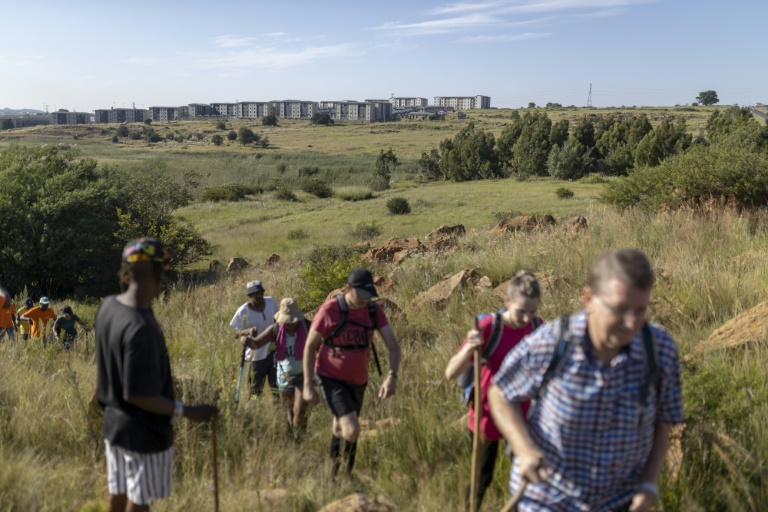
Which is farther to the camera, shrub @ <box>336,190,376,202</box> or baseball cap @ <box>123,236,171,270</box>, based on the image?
shrub @ <box>336,190,376,202</box>

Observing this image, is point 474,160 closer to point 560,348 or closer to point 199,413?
point 199,413

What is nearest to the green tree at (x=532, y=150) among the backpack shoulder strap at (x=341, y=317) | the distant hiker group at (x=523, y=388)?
the backpack shoulder strap at (x=341, y=317)

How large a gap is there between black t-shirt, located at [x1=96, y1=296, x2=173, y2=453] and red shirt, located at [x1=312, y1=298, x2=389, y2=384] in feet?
Answer: 4.68

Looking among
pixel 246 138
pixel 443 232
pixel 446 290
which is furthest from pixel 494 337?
pixel 246 138

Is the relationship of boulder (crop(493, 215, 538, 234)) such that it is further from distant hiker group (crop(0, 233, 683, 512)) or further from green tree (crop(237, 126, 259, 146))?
green tree (crop(237, 126, 259, 146))

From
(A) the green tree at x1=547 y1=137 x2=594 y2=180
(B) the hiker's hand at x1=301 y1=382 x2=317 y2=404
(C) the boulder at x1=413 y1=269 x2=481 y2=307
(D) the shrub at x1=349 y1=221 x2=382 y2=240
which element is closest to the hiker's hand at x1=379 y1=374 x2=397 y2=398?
(B) the hiker's hand at x1=301 y1=382 x2=317 y2=404

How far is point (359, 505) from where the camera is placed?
3.12 meters

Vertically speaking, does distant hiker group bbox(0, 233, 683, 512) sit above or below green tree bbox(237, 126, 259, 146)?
below

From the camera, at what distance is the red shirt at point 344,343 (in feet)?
14.1

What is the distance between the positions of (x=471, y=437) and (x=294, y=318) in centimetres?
212

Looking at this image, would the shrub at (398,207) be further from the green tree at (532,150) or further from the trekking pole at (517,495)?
the trekking pole at (517,495)

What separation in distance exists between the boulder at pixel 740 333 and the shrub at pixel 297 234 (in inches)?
839

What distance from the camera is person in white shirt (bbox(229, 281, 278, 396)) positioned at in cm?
580

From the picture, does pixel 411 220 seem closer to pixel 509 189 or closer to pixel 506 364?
pixel 509 189
